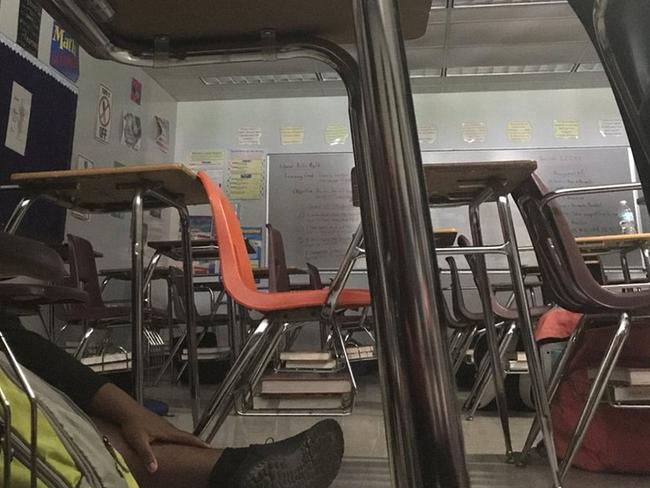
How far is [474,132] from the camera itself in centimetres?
489

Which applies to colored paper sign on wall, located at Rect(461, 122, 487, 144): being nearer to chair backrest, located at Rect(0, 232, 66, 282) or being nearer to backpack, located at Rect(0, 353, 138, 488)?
backpack, located at Rect(0, 353, 138, 488)

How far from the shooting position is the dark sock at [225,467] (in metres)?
0.86

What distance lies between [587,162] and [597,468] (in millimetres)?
3671

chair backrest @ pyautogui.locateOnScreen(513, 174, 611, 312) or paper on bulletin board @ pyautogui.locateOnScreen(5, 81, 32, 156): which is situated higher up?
paper on bulletin board @ pyautogui.locateOnScreen(5, 81, 32, 156)

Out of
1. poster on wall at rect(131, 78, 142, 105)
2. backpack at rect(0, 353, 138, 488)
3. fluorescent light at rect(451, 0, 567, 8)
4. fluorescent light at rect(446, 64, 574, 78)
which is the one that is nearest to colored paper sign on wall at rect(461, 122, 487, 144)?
fluorescent light at rect(446, 64, 574, 78)

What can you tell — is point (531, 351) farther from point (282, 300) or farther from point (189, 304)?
point (189, 304)

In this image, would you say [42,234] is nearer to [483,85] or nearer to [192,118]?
[192,118]

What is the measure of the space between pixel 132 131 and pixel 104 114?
444 mm

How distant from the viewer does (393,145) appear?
345 millimetres

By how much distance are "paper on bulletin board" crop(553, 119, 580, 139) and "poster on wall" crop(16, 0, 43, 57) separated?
13.0 ft

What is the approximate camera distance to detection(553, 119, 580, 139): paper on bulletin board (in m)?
4.79

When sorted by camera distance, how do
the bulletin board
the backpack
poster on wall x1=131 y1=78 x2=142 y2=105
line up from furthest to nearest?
poster on wall x1=131 y1=78 x2=142 y2=105 → the bulletin board → the backpack

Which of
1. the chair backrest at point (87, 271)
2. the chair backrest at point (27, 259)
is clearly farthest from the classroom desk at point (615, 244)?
the chair backrest at point (27, 259)

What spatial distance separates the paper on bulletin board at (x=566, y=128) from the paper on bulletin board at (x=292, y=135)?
2191mm
